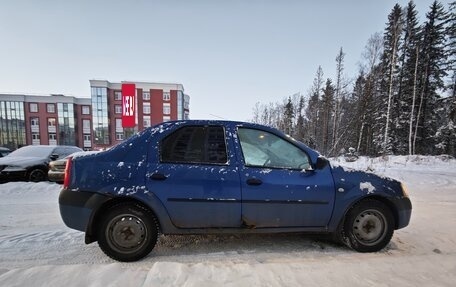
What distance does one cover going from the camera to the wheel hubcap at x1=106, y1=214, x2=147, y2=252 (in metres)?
3.02

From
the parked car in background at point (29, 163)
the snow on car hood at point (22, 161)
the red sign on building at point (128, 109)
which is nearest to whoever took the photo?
the parked car in background at point (29, 163)

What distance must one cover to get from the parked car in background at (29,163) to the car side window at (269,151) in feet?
29.0

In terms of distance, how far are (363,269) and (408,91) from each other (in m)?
34.4

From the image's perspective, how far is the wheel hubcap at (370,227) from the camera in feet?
11.1

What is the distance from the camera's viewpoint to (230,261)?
304 centimetres

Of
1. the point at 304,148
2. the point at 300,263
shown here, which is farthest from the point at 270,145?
the point at 300,263

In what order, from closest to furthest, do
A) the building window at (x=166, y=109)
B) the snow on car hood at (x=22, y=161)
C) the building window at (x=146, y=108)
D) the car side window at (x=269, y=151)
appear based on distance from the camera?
1. the car side window at (x=269, y=151)
2. the snow on car hood at (x=22, y=161)
3. the building window at (x=146, y=108)
4. the building window at (x=166, y=109)

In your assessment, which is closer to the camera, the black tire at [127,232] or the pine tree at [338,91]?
the black tire at [127,232]

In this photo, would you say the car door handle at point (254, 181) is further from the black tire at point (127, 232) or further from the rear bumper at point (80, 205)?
the rear bumper at point (80, 205)

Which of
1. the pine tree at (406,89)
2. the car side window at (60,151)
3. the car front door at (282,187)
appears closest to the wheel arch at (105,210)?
the car front door at (282,187)

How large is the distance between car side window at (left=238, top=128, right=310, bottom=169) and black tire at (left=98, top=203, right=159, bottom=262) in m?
1.43

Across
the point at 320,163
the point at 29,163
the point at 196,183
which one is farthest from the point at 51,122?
the point at 320,163

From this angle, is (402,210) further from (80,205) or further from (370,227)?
(80,205)

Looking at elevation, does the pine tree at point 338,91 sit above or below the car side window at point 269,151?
above
